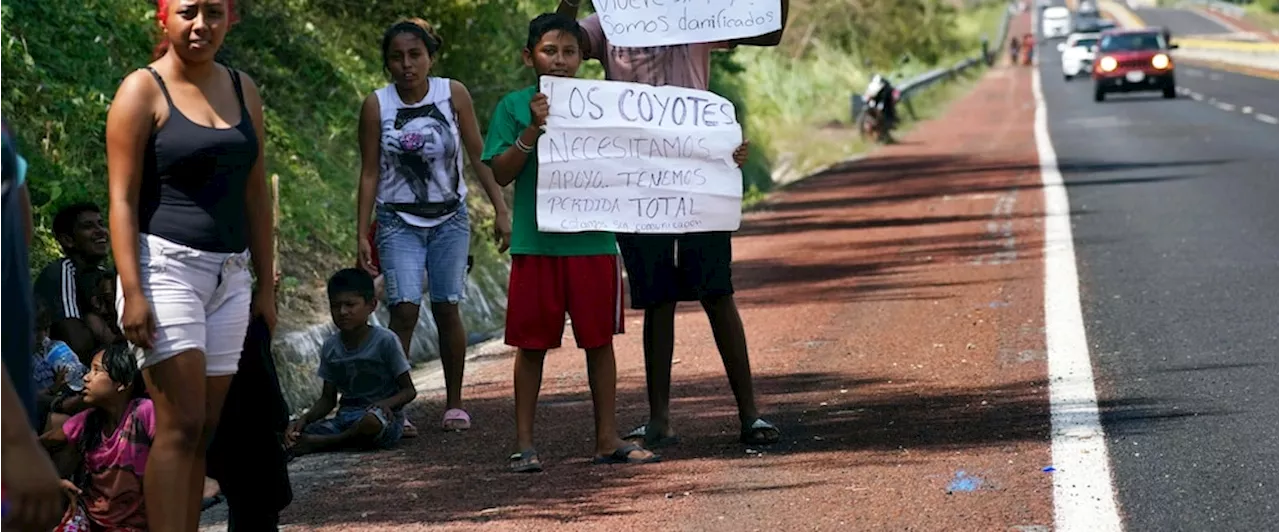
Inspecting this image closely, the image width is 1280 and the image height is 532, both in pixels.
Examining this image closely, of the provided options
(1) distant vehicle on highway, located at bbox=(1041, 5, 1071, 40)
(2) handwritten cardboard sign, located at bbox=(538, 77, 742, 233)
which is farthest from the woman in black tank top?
(1) distant vehicle on highway, located at bbox=(1041, 5, 1071, 40)

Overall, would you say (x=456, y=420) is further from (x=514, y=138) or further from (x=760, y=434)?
(x=514, y=138)

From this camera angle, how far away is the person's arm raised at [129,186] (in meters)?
5.24

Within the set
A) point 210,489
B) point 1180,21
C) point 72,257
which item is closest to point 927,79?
point 72,257

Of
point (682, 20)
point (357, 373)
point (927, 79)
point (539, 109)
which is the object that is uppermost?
point (682, 20)

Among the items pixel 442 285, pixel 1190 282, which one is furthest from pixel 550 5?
pixel 442 285

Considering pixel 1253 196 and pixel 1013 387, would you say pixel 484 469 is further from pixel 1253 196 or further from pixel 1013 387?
pixel 1253 196

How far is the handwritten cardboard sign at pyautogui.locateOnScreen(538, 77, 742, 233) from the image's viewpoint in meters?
7.31

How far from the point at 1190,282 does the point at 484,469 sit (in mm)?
5995

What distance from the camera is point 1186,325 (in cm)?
1034

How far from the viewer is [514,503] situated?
6805 millimetres

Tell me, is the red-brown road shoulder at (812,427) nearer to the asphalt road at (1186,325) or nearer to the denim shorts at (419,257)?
the asphalt road at (1186,325)

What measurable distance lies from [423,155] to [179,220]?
295 centimetres

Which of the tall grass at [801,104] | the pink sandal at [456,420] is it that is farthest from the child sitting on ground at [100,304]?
the tall grass at [801,104]

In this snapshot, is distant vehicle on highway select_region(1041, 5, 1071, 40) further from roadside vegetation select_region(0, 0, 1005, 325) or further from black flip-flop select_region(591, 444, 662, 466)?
black flip-flop select_region(591, 444, 662, 466)
